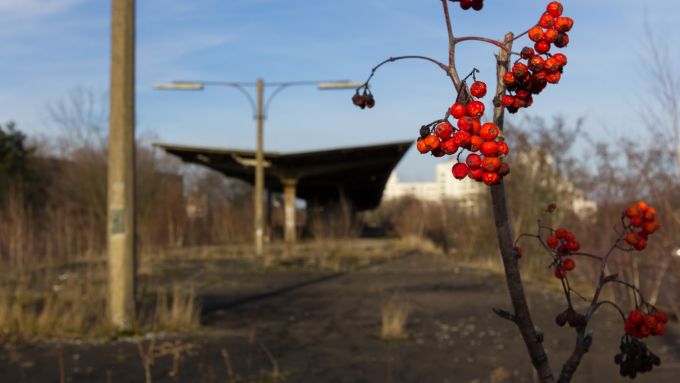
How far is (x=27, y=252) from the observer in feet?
37.5

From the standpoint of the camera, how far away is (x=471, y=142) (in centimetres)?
126

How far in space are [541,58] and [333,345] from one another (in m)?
6.98

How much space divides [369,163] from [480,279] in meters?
19.1

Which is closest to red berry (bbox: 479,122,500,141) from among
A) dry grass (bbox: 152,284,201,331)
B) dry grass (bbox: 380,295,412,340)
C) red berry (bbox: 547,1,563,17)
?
red berry (bbox: 547,1,563,17)

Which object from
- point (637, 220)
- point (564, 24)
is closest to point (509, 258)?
point (564, 24)

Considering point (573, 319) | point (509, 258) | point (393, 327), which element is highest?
point (509, 258)

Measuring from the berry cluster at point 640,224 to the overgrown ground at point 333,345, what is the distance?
4.13 m

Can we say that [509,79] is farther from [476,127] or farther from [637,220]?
[637,220]

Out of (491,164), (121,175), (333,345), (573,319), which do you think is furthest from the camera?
(121,175)

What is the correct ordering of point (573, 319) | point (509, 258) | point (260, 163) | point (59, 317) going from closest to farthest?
point (509, 258)
point (573, 319)
point (59, 317)
point (260, 163)

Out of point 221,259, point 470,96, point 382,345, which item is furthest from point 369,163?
point 470,96

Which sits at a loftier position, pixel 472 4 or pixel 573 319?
pixel 472 4

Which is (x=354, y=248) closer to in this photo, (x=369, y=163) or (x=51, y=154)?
(x=369, y=163)

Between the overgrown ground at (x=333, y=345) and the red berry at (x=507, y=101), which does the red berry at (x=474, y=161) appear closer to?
the red berry at (x=507, y=101)
